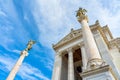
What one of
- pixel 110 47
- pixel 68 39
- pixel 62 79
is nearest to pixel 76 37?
pixel 68 39

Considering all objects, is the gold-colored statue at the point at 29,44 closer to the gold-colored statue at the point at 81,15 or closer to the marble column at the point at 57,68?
the marble column at the point at 57,68

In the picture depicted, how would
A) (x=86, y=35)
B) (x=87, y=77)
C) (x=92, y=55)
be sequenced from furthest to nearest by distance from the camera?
(x=86, y=35), (x=92, y=55), (x=87, y=77)

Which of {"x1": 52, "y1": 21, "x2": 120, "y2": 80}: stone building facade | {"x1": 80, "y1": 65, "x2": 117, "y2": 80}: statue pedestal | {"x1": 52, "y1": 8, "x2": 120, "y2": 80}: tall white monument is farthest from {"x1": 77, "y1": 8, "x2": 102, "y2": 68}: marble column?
{"x1": 52, "y1": 21, "x2": 120, "y2": 80}: stone building facade

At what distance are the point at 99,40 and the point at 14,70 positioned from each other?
14302 millimetres

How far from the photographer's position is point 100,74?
870 centimetres

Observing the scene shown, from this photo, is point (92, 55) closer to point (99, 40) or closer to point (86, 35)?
point (86, 35)

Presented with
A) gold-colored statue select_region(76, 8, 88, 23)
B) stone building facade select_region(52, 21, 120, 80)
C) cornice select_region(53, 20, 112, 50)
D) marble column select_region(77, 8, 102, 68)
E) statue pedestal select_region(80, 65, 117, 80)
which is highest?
cornice select_region(53, 20, 112, 50)

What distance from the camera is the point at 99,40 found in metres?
25.1

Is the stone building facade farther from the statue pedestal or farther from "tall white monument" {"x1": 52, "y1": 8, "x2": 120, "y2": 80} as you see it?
the statue pedestal

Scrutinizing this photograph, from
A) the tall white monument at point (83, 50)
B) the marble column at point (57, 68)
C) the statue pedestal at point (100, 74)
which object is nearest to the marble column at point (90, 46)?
the tall white monument at point (83, 50)

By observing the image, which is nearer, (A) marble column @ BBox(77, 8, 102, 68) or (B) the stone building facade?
(A) marble column @ BBox(77, 8, 102, 68)

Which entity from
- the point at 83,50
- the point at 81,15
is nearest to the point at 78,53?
the point at 83,50

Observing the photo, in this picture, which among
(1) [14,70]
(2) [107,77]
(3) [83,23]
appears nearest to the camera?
(2) [107,77]

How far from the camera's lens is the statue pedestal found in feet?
27.6
